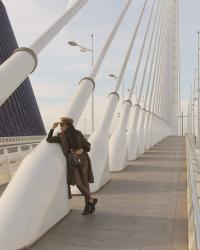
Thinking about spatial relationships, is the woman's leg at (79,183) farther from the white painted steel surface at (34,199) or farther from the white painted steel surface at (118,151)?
the white painted steel surface at (118,151)

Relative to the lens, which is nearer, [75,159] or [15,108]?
[75,159]

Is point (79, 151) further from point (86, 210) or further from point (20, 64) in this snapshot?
point (20, 64)

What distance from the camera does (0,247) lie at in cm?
575

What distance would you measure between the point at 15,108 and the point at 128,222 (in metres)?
34.7

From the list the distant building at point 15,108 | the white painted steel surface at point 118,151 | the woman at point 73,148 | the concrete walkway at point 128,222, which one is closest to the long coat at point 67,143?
the woman at point 73,148

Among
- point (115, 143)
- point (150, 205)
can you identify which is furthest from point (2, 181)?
point (150, 205)

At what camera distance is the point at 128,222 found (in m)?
7.46

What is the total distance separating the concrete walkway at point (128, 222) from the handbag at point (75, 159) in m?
0.74

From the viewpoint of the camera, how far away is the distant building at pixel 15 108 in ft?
125

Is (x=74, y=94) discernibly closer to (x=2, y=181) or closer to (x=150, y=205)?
(x=150, y=205)

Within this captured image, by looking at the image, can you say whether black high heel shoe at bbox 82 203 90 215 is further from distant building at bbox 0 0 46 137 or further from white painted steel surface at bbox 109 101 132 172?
Result: distant building at bbox 0 0 46 137

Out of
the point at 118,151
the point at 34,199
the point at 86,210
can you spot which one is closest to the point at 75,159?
the point at 86,210

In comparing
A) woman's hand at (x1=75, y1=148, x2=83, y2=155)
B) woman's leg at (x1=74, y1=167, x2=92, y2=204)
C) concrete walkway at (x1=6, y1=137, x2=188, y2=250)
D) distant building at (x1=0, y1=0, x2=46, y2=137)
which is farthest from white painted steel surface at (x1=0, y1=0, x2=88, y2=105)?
distant building at (x1=0, y1=0, x2=46, y2=137)

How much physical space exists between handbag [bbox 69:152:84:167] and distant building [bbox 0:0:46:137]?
2821 centimetres
